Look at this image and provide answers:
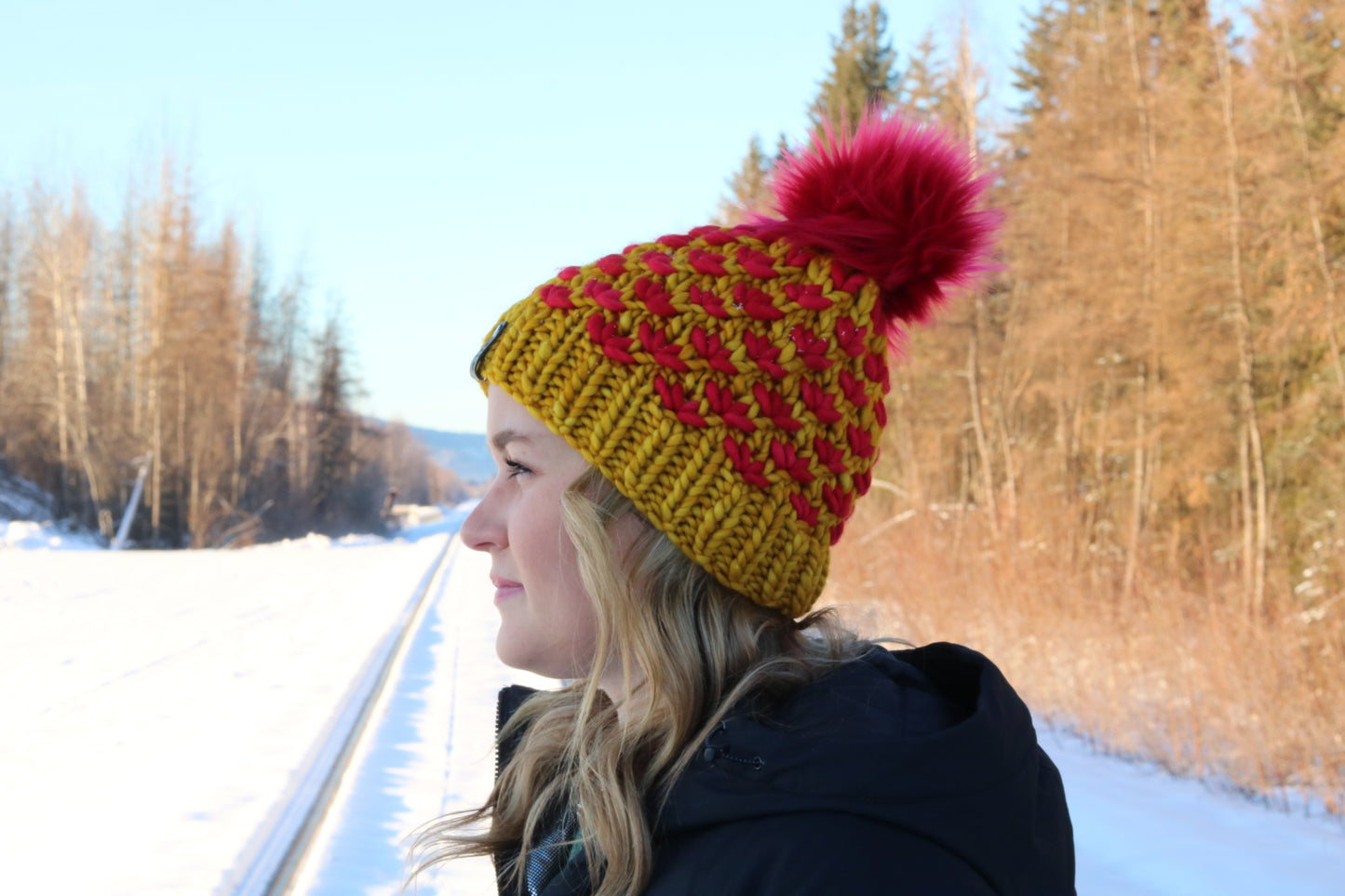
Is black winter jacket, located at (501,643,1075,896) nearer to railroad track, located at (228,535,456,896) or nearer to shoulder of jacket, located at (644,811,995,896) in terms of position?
shoulder of jacket, located at (644,811,995,896)

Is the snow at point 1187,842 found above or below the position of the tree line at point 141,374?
below

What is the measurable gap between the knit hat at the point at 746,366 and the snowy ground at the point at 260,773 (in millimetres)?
2411

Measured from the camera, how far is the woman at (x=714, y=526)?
49.5 inches

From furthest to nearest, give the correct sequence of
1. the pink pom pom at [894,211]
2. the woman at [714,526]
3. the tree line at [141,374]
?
the tree line at [141,374] → the pink pom pom at [894,211] → the woman at [714,526]

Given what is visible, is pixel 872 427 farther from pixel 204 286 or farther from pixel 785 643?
pixel 204 286

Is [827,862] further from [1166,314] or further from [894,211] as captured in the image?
[1166,314]

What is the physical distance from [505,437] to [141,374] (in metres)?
35.5

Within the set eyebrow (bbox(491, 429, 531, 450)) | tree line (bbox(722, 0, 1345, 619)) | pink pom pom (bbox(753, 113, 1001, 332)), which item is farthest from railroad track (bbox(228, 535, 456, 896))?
tree line (bbox(722, 0, 1345, 619))

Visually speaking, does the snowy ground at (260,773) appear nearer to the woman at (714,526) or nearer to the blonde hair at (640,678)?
the blonde hair at (640,678)

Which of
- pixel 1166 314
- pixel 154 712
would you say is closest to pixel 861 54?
pixel 1166 314

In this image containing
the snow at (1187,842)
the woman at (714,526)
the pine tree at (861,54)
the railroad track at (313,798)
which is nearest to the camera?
the woman at (714,526)

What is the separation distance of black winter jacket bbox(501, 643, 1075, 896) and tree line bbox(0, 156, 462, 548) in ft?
101

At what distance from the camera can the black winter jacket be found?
3.53 ft

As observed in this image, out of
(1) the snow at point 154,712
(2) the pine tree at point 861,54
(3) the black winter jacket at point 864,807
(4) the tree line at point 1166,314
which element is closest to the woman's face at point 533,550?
(3) the black winter jacket at point 864,807
